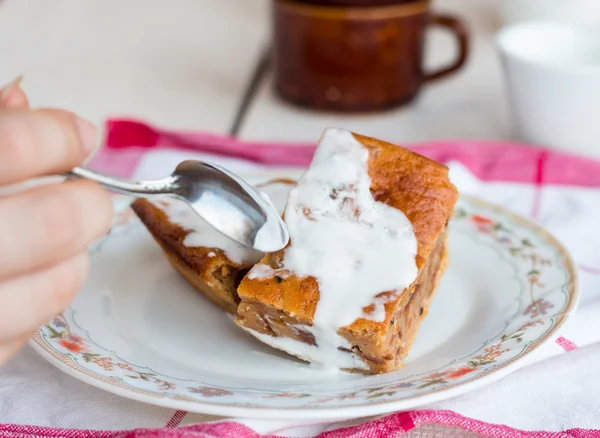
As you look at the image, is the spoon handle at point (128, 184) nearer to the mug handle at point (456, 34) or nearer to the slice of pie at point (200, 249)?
the slice of pie at point (200, 249)

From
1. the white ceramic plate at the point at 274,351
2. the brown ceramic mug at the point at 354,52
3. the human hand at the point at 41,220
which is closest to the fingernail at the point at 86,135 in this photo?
the human hand at the point at 41,220

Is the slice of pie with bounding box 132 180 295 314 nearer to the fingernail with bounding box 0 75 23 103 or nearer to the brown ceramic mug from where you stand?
the fingernail with bounding box 0 75 23 103

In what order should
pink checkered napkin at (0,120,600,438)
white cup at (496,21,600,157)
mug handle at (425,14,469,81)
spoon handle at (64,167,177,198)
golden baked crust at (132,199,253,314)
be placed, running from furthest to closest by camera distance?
mug handle at (425,14,469,81), white cup at (496,21,600,157), golden baked crust at (132,199,253,314), pink checkered napkin at (0,120,600,438), spoon handle at (64,167,177,198)

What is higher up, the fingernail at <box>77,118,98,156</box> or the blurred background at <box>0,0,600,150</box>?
the fingernail at <box>77,118,98,156</box>

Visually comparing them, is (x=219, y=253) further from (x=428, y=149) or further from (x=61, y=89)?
(x=61, y=89)

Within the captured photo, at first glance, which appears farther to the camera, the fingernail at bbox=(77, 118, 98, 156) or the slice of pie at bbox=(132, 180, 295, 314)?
the slice of pie at bbox=(132, 180, 295, 314)

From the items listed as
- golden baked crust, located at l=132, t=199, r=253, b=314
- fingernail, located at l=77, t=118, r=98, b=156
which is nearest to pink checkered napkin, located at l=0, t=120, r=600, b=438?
golden baked crust, located at l=132, t=199, r=253, b=314

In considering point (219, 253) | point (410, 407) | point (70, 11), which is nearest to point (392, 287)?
point (410, 407)
